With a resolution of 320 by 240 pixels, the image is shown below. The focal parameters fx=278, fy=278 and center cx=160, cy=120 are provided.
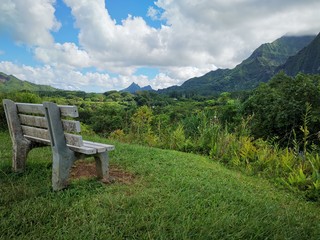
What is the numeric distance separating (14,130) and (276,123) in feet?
87.7

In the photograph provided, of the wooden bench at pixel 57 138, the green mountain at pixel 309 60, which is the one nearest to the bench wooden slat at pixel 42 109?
the wooden bench at pixel 57 138

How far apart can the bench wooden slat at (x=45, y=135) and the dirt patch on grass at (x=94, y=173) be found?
2.35 feet

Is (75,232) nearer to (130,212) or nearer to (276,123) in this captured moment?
(130,212)

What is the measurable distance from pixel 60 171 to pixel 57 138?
393 millimetres

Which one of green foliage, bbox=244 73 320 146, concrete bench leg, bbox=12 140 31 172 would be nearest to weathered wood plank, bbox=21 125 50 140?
concrete bench leg, bbox=12 140 31 172

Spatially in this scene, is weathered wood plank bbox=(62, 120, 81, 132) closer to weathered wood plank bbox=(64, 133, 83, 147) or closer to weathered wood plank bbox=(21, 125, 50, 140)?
weathered wood plank bbox=(64, 133, 83, 147)

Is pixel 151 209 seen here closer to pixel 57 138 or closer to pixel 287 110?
pixel 57 138

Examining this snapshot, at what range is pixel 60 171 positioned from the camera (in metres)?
3.29

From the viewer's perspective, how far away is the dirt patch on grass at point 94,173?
3.88m

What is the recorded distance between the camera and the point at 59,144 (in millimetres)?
3293

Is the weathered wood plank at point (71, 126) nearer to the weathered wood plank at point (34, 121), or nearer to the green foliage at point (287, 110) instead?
the weathered wood plank at point (34, 121)

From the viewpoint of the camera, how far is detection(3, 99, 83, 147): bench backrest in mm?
3166

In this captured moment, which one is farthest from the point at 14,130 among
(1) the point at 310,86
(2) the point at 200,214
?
(1) the point at 310,86

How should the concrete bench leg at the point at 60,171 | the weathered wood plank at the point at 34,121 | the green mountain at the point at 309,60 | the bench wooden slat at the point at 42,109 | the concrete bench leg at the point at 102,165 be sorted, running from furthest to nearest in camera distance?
the green mountain at the point at 309,60
the concrete bench leg at the point at 102,165
the weathered wood plank at the point at 34,121
the concrete bench leg at the point at 60,171
the bench wooden slat at the point at 42,109
